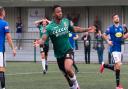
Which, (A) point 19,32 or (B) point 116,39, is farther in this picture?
(A) point 19,32

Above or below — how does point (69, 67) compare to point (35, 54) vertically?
below

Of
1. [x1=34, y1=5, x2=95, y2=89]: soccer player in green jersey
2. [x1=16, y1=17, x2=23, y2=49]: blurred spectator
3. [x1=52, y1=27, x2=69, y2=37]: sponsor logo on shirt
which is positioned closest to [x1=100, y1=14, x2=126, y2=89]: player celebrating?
[x1=34, y1=5, x2=95, y2=89]: soccer player in green jersey

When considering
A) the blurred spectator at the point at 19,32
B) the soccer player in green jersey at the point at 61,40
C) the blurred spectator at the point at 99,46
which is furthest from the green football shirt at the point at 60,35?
the blurred spectator at the point at 19,32

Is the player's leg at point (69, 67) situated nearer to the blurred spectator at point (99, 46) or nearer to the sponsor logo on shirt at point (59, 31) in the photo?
the sponsor logo on shirt at point (59, 31)

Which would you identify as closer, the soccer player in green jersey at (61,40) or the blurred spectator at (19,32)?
the soccer player in green jersey at (61,40)

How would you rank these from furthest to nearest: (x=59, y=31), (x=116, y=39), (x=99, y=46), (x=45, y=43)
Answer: (x=99, y=46)
(x=45, y=43)
(x=116, y=39)
(x=59, y=31)

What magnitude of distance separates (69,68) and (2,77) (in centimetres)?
184

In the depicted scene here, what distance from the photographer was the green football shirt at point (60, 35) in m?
14.1

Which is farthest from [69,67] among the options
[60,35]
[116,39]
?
[116,39]

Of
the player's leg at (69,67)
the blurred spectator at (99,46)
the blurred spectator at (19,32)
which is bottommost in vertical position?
the player's leg at (69,67)

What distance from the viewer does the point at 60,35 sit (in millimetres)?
14094

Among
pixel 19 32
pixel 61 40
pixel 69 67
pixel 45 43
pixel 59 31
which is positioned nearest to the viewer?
pixel 69 67

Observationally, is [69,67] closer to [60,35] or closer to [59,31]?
[60,35]

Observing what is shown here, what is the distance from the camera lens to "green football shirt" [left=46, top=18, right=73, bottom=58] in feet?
46.2
